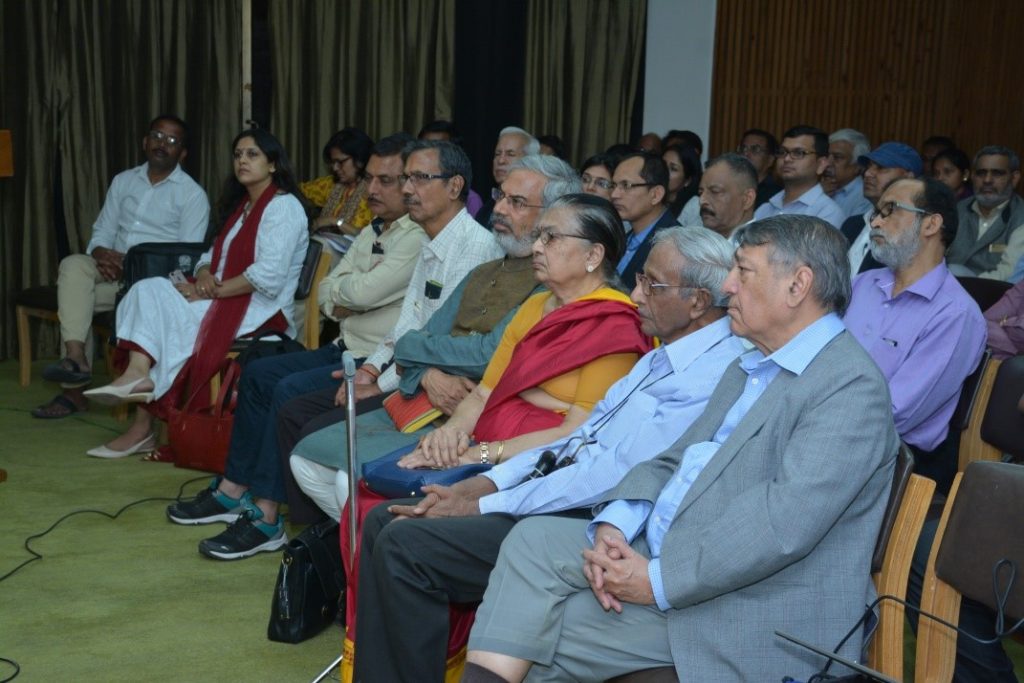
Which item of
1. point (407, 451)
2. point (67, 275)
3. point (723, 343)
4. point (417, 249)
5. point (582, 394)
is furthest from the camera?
point (67, 275)

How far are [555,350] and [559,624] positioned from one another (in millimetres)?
891

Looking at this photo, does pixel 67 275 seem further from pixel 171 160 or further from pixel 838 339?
pixel 838 339

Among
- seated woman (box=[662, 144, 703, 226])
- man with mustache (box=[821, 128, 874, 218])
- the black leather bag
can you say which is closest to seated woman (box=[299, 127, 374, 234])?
the black leather bag

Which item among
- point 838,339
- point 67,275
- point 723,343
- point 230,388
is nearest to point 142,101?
point 67,275

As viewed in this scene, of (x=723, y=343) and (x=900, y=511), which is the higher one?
(x=723, y=343)

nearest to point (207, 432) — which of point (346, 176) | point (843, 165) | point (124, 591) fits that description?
point (124, 591)

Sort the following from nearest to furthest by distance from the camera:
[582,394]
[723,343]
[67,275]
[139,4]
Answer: [723,343] → [582,394] → [67,275] → [139,4]

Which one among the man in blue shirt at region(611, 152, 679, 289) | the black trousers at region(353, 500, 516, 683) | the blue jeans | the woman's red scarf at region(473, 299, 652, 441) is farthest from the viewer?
the man in blue shirt at region(611, 152, 679, 289)

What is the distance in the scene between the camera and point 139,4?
696cm

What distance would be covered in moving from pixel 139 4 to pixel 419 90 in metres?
1.73

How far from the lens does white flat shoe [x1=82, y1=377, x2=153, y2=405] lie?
4848 mm

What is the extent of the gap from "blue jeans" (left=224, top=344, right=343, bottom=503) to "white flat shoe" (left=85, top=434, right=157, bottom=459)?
3.40 ft

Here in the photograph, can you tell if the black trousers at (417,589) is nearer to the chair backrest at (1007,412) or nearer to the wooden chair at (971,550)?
the wooden chair at (971,550)

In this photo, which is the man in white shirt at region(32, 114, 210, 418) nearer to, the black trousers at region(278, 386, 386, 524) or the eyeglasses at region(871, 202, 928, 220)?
the black trousers at region(278, 386, 386, 524)
